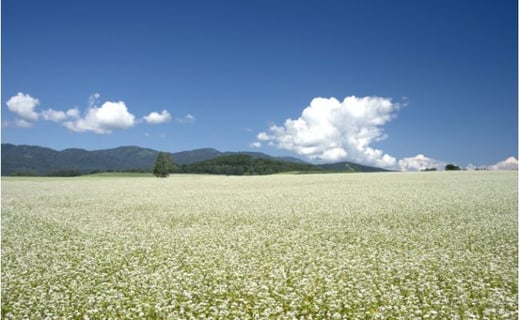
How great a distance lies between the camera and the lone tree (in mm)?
115875

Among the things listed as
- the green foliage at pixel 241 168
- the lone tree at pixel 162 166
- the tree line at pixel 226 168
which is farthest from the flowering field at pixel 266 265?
the green foliage at pixel 241 168

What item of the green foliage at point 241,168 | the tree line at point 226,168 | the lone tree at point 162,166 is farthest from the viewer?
the green foliage at point 241,168

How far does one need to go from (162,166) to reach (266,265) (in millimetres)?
106751

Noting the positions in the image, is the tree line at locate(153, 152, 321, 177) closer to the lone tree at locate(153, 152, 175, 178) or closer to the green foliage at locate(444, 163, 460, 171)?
the lone tree at locate(153, 152, 175, 178)

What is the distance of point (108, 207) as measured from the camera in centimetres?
3406

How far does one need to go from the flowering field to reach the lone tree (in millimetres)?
88464

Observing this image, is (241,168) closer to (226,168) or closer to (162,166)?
(226,168)

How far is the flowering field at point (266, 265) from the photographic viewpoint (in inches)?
404

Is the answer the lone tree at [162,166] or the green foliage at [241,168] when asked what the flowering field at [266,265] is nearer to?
the lone tree at [162,166]

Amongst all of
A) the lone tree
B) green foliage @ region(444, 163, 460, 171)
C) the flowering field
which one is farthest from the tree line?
the flowering field

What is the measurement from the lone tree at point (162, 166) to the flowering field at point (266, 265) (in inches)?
3483

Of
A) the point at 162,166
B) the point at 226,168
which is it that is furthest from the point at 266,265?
the point at 226,168

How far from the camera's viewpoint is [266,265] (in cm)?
1429

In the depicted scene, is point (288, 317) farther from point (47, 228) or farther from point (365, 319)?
point (47, 228)
